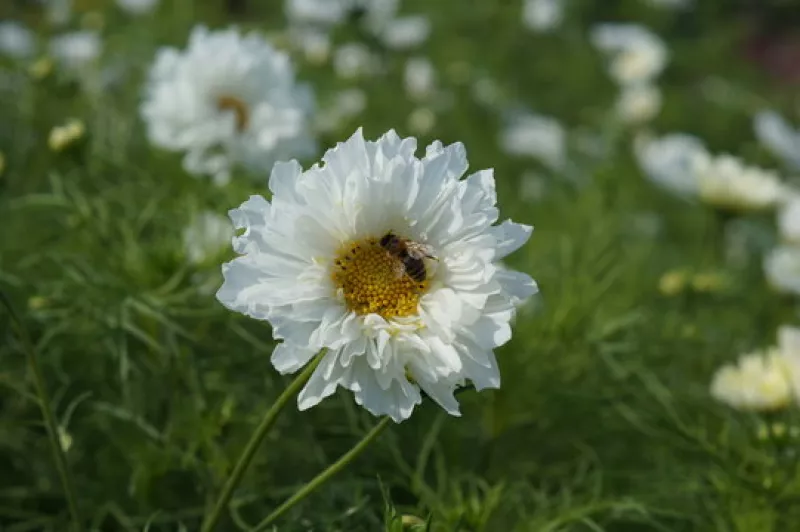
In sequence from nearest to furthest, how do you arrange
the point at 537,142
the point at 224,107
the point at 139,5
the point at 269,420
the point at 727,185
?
the point at 269,420
the point at 224,107
the point at 727,185
the point at 537,142
the point at 139,5

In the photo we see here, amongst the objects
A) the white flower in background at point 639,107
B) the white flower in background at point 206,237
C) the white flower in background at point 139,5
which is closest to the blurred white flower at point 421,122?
the white flower in background at point 639,107

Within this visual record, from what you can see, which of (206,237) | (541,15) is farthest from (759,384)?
(541,15)

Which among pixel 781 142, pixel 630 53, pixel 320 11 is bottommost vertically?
pixel 630 53

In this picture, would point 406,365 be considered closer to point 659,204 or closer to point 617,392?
point 617,392

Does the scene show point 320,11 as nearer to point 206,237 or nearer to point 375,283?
point 206,237

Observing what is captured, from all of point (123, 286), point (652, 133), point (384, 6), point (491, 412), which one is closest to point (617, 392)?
point (491, 412)

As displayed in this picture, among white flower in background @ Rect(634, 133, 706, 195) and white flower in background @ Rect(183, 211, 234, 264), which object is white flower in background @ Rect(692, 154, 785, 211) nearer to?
white flower in background @ Rect(634, 133, 706, 195)
